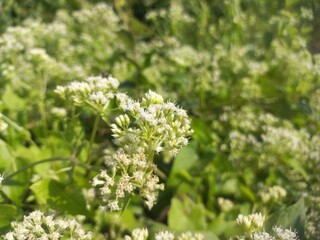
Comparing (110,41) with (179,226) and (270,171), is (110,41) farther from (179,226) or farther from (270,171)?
(179,226)

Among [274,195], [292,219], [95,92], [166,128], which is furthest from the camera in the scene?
[274,195]

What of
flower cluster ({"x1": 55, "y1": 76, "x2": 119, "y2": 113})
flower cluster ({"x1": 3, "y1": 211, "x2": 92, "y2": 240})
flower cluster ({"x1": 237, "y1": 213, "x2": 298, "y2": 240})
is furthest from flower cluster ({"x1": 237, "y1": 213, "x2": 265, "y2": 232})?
flower cluster ({"x1": 55, "y1": 76, "x2": 119, "y2": 113})

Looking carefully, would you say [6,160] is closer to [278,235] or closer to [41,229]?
[41,229]

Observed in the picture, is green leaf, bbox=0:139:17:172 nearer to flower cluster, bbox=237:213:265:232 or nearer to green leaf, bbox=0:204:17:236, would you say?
green leaf, bbox=0:204:17:236

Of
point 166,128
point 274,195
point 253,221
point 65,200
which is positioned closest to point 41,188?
point 65,200

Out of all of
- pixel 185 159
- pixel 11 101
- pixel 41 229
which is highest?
pixel 11 101

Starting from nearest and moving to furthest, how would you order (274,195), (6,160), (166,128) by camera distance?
(166,128), (6,160), (274,195)
